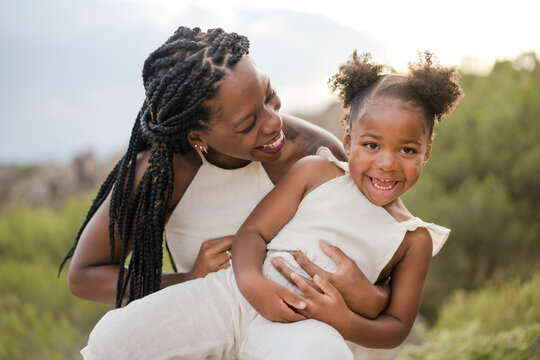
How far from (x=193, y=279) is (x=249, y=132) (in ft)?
2.05

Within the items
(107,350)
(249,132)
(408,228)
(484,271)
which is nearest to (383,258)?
(408,228)

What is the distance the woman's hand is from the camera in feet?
6.42

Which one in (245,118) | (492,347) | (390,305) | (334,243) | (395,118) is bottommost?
(492,347)

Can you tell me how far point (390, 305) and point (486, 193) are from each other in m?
4.01

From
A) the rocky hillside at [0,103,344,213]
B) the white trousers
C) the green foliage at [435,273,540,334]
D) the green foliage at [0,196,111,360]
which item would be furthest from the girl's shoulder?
the rocky hillside at [0,103,344,213]

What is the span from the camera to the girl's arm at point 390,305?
1875mm

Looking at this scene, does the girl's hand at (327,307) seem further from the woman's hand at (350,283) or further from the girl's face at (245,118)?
the girl's face at (245,118)

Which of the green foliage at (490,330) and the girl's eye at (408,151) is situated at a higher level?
the girl's eye at (408,151)

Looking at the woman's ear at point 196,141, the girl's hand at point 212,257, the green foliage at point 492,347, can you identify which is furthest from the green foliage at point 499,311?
A: the woman's ear at point 196,141

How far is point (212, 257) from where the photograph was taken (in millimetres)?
2250

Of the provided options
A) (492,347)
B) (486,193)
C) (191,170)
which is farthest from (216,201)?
(486,193)

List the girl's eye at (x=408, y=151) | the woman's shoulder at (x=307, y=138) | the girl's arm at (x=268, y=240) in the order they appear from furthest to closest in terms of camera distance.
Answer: the woman's shoulder at (x=307, y=138)
the girl's eye at (x=408, y=151)
the girl's arm at (x=268, y=240)

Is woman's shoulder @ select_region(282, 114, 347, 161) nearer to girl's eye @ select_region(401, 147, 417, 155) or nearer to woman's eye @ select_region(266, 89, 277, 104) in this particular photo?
woman's eye @ select_region(266, 89, 277, 104)

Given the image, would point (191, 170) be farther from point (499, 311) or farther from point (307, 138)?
point (499, 311)
